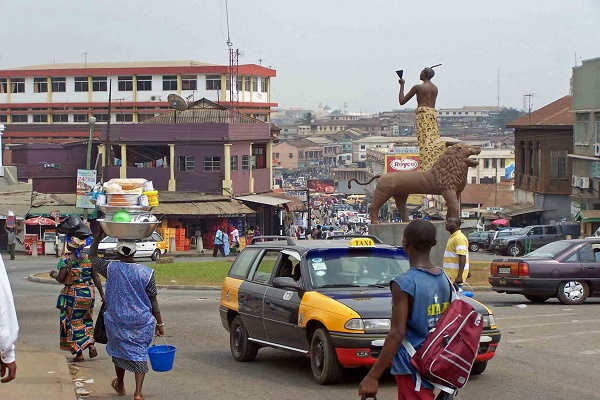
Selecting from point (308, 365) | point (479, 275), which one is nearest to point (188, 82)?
point (479, 275)

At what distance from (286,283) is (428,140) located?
13328mm

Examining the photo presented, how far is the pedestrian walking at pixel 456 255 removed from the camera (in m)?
16.5

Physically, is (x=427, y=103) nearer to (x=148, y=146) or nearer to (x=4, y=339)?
(x=4, y=339)

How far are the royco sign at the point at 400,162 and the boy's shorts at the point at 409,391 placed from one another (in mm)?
91839

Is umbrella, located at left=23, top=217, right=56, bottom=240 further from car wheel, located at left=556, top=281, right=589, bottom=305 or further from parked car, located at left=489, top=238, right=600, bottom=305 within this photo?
car wheel, located at left=556, top=281, right=589, bottom=305

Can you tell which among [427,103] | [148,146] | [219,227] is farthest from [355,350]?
[148,146]

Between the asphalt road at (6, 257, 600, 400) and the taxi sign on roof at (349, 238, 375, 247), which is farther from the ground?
the taxi sign on roof at (349, 238, 375, 247)

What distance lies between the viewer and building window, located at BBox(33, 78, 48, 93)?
99.2 m

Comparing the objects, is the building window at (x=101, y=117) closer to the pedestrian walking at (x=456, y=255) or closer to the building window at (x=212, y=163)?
the building window at (x=212, y=163)

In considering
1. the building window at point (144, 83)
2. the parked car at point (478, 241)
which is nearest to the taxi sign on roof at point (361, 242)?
the parked car at point (478, 241)

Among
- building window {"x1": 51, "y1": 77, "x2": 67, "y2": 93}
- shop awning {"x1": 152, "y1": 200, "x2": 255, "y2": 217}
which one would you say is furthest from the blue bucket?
building window {"x1": 51, "y1": 77, "x2": 67, "y2": 93}

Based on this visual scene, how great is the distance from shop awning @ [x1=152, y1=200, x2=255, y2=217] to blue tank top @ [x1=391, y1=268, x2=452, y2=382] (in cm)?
5144

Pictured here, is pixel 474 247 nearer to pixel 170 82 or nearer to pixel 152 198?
pixel 170 82

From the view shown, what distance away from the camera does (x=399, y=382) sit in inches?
270
